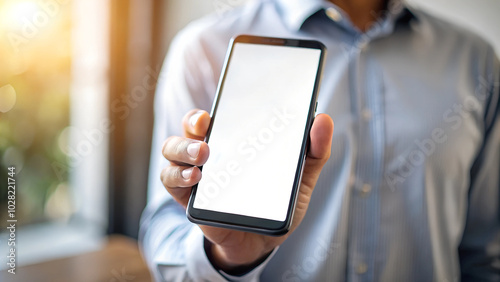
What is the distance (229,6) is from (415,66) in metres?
0.44

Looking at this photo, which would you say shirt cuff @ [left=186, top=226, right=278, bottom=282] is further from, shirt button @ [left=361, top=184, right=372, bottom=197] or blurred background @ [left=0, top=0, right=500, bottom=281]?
blurred background @ [left=0, top=0, right=500, bottom=281]

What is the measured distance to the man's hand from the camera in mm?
188

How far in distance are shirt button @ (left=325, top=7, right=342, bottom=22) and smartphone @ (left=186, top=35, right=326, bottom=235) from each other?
14 cm

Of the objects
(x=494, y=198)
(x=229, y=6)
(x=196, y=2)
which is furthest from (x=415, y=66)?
(x=196, y=2)

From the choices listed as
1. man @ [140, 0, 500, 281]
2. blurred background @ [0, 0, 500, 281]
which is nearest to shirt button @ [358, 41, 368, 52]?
man @ [140, 0, 500, 281]

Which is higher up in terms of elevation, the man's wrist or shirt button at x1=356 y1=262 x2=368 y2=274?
the man's wrist

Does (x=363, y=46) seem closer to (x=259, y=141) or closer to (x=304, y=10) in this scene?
(x=304, y=10)

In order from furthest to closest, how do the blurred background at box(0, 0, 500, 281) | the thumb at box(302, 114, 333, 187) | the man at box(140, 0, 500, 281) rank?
the blurred background at box(0, 0, 500, 281)
the man at box(140, 0, 500, 281)
the thumb at box(302, 114, 333, 187)

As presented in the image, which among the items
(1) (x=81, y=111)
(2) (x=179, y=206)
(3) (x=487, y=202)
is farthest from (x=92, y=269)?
(1) (x=81, y=111)

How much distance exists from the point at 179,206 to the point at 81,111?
0.95 metres

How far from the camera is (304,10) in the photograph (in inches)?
13.5

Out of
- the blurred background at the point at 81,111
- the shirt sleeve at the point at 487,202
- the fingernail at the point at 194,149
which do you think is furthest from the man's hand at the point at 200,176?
the blurred background at the point at 81,111

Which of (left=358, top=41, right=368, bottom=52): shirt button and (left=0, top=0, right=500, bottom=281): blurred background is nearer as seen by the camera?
(left=358, top=41, right=368, bottom=52): shirt button

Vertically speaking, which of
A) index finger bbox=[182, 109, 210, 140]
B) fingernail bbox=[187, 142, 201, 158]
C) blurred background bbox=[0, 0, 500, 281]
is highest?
index finger bbox=[182, 109, 210, 140]
